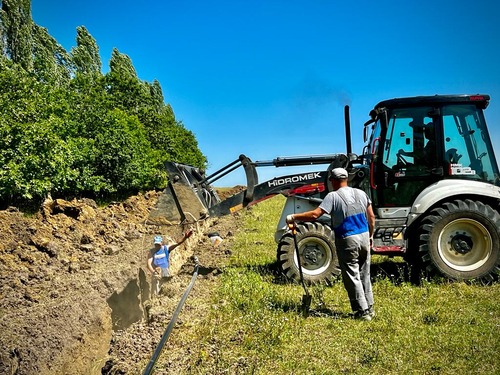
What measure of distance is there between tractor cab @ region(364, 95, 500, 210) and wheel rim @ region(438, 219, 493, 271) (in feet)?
2.62

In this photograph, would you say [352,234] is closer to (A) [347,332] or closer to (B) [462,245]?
(A) [347,332]

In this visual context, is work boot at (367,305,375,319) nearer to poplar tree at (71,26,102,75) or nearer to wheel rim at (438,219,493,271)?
wheel rim at (438,219,493,271)

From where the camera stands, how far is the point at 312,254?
7438 millimetres

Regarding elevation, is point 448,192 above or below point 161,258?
above

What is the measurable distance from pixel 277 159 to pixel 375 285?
2.85m

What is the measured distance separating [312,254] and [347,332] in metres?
2.38

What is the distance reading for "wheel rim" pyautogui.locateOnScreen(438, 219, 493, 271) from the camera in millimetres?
6906

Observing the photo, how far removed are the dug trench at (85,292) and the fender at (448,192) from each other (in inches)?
151

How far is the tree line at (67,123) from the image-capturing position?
16062 mm

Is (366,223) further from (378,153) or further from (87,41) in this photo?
(87,41)

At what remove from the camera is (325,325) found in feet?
17.8

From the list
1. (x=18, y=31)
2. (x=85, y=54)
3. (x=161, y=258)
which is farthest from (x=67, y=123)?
(x=85, y=54)

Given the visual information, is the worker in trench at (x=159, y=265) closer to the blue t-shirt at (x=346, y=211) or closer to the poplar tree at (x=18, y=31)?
the blue t-shirt at (x=346, y=211)

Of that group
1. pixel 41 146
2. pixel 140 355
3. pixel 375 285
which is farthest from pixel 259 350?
pixel 41 146
